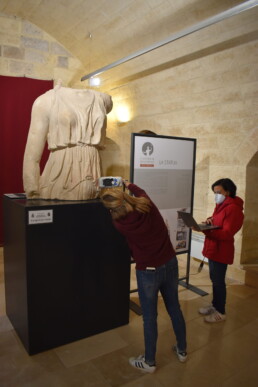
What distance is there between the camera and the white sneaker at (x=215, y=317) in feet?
9.46

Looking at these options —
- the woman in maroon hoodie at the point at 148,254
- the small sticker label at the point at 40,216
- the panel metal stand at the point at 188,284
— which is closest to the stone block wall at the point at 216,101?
the panel metal stand at the point at 188,284

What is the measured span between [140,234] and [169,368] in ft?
3.50

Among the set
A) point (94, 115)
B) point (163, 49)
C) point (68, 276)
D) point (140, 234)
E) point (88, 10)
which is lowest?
point (68, 276)

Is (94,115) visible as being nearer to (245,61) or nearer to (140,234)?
(140,234)

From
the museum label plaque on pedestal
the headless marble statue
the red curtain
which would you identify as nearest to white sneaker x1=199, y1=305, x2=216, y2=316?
the museum label plaque on pedestal

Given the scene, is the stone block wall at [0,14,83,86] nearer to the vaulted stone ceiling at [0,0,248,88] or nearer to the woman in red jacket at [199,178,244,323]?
the vaulted stone ceiling at [0,0,248,88]

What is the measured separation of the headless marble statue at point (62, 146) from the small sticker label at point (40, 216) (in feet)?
1.12

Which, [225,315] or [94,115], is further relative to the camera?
[225,315]

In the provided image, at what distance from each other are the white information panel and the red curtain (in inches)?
133

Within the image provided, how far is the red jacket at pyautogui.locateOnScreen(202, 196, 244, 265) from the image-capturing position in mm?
2740

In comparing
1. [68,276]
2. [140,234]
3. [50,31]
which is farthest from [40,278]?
[50,31]

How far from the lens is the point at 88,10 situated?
4949mm

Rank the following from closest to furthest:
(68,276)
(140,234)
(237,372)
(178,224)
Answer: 1. (140,234)
2. (237,372)
3. (68,276)
4. (178,224)

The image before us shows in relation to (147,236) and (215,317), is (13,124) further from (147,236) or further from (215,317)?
(215,317)
